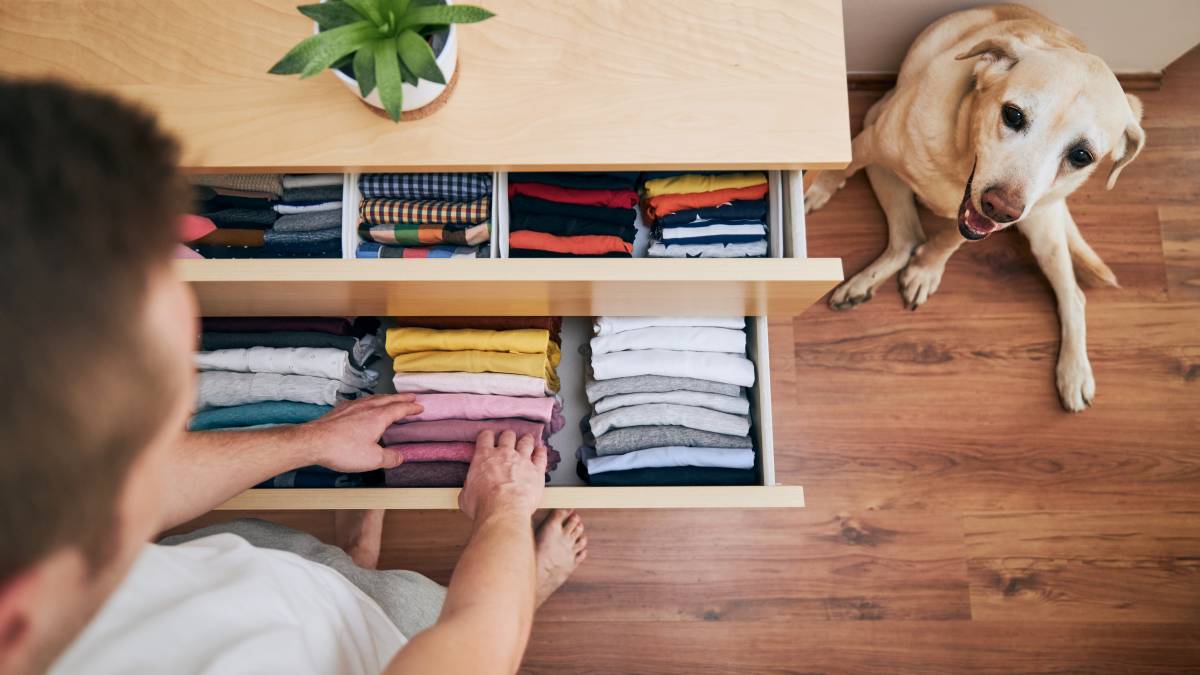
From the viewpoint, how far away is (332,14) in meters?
0.86

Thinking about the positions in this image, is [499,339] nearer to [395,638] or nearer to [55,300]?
[395,638]

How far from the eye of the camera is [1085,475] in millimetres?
1723

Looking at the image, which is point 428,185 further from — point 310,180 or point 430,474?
point 430,474

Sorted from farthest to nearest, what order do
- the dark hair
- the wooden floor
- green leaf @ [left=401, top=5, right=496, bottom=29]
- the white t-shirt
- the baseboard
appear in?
the baseboard → the wooden floor → green leaf @ [left=401, top=5, right=496, bottom=29] → the white t-shirt → the dark hair

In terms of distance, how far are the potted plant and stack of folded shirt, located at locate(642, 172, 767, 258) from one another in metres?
0.48

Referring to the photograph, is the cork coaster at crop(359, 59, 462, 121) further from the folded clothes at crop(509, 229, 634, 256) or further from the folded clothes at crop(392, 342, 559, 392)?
the folded clothes at crop(392, 342, 559, 392)

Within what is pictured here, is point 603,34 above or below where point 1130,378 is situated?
above

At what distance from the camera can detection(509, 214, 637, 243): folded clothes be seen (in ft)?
3.97

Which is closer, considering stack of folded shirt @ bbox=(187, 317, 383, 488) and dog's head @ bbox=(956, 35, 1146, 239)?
dog's head @ bbox=(956, 35, 1146, 239)

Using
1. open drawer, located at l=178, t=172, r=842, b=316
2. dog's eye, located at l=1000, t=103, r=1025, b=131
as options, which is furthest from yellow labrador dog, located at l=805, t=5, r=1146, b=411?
open drawer, located at l=178, t=172, r=842, b=316

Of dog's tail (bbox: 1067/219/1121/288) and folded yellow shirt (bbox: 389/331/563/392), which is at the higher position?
dog's tail (bbox: 1067/219/1121/288)

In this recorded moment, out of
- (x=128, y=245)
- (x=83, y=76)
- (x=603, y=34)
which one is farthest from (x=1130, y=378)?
(x=83, y=76)

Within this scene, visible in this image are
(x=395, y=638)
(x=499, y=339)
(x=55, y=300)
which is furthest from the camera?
(x=499, y=339)

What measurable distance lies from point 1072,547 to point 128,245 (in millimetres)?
2060
